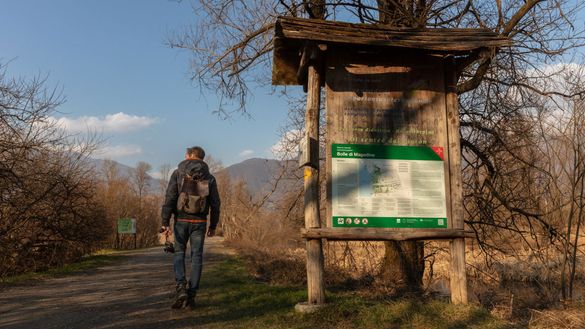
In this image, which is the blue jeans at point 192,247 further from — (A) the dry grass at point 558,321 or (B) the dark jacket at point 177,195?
(A) the dry grass at point 558,321

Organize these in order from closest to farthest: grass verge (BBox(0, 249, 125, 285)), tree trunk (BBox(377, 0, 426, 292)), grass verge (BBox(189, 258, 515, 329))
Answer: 1. grass verge (BBox(189, 258, 515, 329))
2. tree trunk (BBox(377, 0, 426, 292))
3. grass verge (BBox(0, 249, 125, 285))

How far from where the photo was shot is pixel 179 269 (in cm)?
606

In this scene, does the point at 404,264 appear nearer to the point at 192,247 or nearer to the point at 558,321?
the point at 558,321

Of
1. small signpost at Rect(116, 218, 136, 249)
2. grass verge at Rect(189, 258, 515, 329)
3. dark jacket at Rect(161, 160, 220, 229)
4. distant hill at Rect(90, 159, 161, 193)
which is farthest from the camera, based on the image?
distant hill at Rect(90, 159, 161, 193)

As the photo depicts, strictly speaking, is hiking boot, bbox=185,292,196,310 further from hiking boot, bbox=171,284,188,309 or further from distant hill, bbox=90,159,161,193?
distant hill, bbox=90,159,161,193

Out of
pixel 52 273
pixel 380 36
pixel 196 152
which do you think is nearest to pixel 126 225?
pixel 52 273

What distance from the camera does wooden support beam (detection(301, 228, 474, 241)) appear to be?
5.99m

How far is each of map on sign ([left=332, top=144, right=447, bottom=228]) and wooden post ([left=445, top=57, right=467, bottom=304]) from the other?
6.8 inches

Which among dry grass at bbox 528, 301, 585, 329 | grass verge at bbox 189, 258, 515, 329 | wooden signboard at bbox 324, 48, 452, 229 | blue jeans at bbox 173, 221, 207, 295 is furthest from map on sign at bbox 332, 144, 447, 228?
blue jeans at bbox 173, 221, 207, 295

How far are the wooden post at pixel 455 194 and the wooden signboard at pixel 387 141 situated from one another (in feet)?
0.30

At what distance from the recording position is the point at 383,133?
20.9 feet

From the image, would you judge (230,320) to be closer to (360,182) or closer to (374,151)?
(360,182)

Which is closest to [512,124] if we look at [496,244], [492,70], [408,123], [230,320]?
[492,70]

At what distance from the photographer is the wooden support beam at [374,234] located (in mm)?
5992
